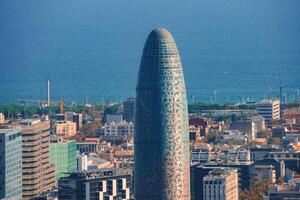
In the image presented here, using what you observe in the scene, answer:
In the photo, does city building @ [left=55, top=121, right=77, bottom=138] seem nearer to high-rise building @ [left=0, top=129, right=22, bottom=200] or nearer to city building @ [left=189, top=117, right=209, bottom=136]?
city building @ [left=189, top=117, right=209, bottom=136]

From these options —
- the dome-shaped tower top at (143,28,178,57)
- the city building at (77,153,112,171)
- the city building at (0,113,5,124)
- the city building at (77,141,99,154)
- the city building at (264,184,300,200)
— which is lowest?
the city building at (264,184,300,200)

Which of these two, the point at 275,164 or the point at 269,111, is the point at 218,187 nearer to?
the point at 275,164

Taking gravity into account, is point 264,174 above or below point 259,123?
below

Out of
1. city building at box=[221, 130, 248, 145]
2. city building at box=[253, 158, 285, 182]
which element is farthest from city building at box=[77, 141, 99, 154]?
city building at box=[253, 158, 285, 182]

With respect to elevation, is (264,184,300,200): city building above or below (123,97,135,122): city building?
below

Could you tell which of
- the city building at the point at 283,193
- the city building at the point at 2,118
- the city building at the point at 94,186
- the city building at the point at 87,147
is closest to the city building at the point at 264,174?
the city building at the point at 283,193

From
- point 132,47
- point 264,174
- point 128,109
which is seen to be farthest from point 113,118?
point 132,47

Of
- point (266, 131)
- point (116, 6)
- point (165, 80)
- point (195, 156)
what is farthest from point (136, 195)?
point (116, 6)
